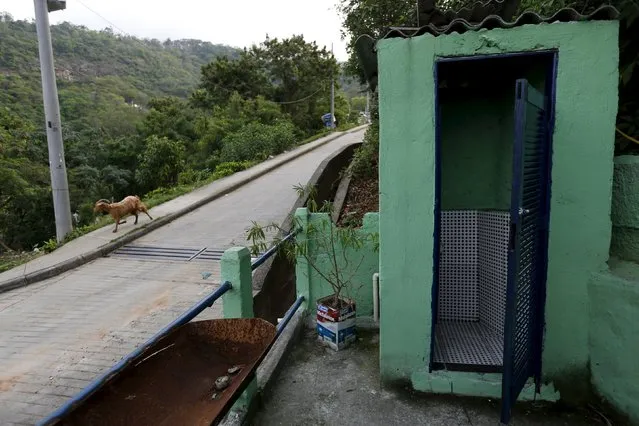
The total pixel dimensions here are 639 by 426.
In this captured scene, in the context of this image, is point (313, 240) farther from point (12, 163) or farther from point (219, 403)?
point (12, 163)

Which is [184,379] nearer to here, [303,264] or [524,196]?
[524,196]

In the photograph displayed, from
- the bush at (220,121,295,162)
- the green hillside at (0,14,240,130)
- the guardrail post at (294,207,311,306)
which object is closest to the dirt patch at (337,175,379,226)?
the guardrail post at (294,207,311,306)

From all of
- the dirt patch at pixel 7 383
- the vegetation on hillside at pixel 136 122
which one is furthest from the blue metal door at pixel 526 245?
the vegetation on hillside at pixel 136 122

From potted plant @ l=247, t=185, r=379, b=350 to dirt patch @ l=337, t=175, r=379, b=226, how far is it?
154 inches

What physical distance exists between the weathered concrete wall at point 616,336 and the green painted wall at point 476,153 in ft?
4.11

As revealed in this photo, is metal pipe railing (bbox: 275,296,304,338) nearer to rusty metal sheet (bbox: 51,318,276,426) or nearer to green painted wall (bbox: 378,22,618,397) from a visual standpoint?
green painted wall (bbox: 378,22,618,397)

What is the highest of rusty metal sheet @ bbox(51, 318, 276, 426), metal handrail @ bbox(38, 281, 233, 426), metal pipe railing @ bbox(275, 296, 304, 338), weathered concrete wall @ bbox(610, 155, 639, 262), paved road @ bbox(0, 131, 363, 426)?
weathered concrete wall @ bbox(610, 155, 639, 262)

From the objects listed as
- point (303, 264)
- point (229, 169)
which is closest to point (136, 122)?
point (229, 169)

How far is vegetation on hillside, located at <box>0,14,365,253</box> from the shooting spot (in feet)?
58.7

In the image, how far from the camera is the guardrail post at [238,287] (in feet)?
9.22

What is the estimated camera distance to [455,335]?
3.79 m

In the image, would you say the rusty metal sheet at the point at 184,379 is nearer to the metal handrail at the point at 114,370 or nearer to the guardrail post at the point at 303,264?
the metal handrail at the point at 114,370

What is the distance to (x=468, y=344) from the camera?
141 inches

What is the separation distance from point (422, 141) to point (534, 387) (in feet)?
6.32
